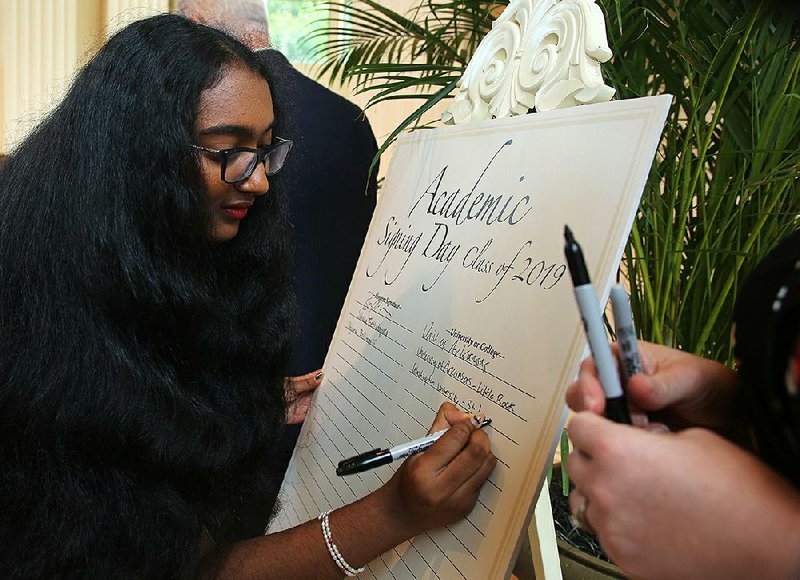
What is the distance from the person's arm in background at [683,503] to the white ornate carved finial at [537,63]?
0.42 metres

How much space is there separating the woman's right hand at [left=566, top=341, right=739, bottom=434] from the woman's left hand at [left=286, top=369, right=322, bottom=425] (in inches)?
29.7

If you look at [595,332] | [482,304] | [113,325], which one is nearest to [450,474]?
[482,304]

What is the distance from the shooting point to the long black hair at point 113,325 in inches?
32.8

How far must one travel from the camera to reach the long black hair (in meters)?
0.83

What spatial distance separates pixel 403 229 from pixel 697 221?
466 mm

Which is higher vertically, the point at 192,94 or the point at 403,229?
the point at 192,94

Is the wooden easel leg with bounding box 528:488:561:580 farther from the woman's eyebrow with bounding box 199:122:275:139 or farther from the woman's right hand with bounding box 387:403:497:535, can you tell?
the woman's eyebrow with bounding box 199:122:275:139

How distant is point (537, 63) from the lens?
84 centimetres

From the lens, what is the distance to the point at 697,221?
3.62ft

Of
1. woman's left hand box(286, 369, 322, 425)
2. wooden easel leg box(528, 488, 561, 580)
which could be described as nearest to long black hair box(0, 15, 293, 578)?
woman's left hand box(286, 369, 322, 425)

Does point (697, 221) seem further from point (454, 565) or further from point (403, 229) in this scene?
point (454, 565)

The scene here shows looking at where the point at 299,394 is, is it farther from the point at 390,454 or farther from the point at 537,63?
the point at 537,63

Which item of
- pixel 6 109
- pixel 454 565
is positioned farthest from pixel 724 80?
pixel 6 109

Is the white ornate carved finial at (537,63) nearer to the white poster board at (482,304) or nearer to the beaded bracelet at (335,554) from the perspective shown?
the white poster board at (482,304)
